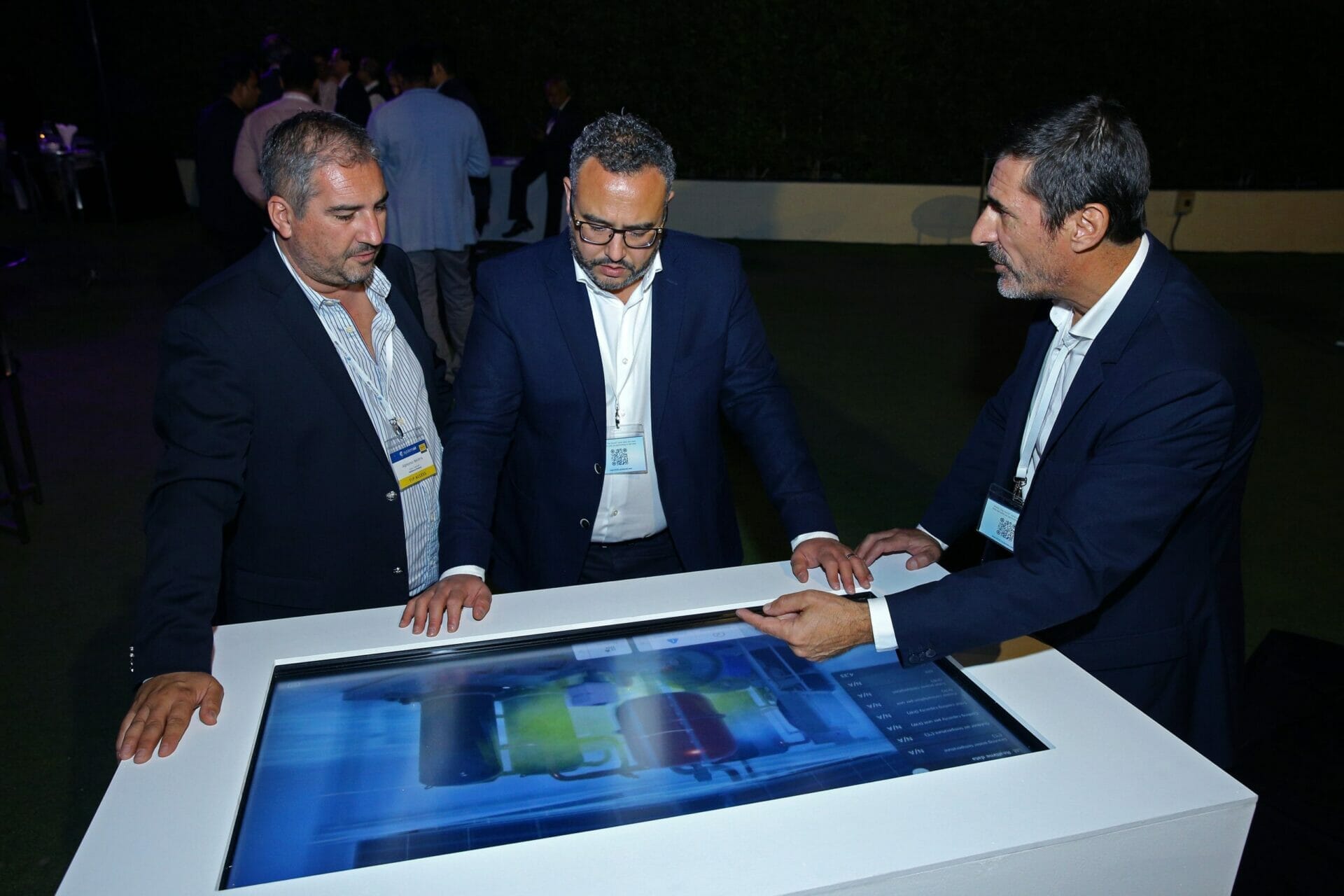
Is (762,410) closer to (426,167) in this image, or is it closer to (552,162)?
(426,167)

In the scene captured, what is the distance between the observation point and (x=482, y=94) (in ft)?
39.4

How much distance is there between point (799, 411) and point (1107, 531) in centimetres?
395

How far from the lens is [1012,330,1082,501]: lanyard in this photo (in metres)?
1.72

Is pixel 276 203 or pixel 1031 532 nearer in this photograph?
pixel 1031 532

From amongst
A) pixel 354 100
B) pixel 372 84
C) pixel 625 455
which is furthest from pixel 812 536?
pixel 372 84

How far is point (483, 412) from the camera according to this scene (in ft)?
6.45

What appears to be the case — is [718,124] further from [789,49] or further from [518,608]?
[518,608]

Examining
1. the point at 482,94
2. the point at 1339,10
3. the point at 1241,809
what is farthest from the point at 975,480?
the point at 1339,10

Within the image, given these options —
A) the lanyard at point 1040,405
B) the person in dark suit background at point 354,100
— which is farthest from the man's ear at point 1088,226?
the person in dark suit background at point 354,100

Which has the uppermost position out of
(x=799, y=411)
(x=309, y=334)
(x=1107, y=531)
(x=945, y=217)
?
(x=309, y=334)

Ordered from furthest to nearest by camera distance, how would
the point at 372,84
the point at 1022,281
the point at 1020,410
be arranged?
the point at 372,84
the point at 1020,410
the point at 1022,281

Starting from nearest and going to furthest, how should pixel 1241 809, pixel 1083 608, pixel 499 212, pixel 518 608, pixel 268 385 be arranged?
pixel 1241 809
pixel 1083 608
pixel 518 608
pixel 268 385
pixel 499 212

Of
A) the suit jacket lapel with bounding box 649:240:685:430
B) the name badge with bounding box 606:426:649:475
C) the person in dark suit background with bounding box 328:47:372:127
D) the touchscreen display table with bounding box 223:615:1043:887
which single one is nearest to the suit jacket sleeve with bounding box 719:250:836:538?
the suit jacket lapel with bounding box 649:240:685:430

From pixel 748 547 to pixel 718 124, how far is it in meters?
8.50
